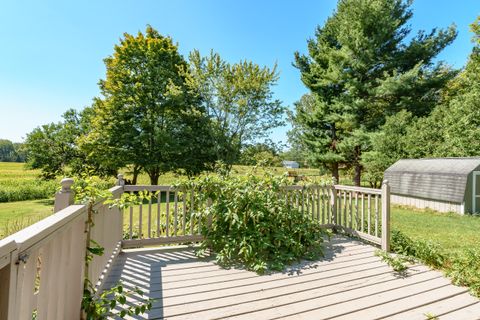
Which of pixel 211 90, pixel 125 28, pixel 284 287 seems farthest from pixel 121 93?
pixel 284 287

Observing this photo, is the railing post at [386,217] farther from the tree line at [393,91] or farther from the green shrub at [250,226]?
the tree line at [393,91]

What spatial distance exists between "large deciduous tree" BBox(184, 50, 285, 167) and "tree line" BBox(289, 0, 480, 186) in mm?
4301

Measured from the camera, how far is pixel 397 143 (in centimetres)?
1280

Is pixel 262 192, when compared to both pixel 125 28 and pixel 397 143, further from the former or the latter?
pixel 125 28

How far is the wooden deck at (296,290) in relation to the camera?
2.19 meters

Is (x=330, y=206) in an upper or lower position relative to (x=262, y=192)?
lower

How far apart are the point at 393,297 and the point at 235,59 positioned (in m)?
11.9

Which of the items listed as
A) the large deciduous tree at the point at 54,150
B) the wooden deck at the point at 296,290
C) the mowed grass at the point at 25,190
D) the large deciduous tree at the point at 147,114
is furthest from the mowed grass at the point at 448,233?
the mowed grass at the point at 25,190

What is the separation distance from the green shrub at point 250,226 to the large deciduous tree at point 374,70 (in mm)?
11630

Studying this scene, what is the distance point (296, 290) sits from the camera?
8.52 feet

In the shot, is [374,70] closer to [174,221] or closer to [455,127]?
[455,127]

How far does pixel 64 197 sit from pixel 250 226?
2437 mm

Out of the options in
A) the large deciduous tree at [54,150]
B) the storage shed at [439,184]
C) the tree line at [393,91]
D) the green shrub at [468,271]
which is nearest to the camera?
the green shrub at [468,271]

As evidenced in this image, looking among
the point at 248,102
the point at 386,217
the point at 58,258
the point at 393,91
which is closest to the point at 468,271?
the point at 386,217
